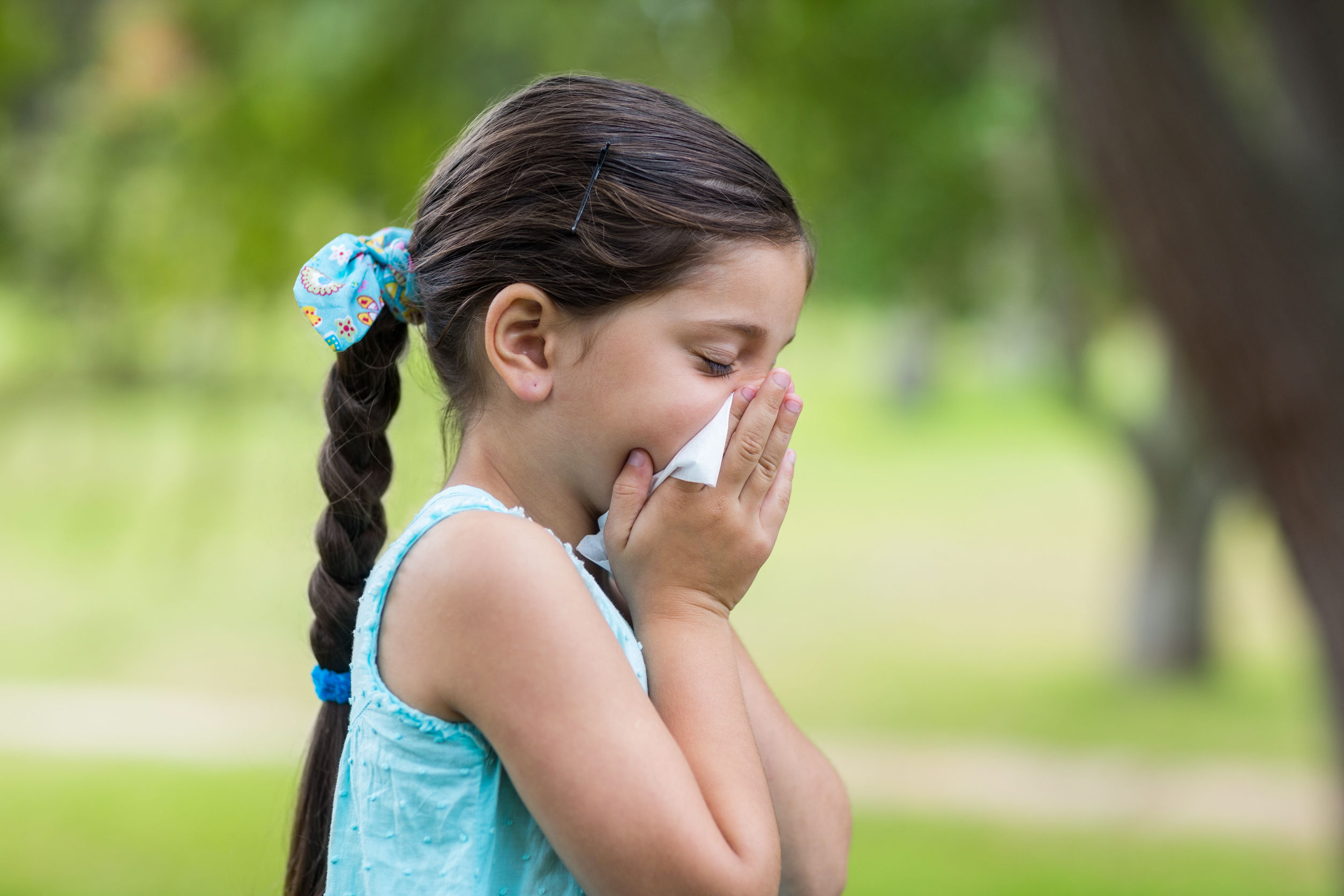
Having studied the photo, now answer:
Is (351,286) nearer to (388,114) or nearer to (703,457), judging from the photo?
(703,457)

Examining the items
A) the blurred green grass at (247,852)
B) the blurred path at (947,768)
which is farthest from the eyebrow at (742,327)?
the blurred path at (947,768)

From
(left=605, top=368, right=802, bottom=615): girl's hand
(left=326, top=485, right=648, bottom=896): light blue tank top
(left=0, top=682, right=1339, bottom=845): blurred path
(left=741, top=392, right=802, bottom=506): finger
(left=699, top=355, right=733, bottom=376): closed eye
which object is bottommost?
(left=326, top=485, right=648, bottom=896): light blue tank top

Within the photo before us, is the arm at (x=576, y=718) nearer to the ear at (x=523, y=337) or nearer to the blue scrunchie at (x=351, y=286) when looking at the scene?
the ear at (x=523, y=337)

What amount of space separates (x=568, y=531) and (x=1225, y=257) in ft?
9.88

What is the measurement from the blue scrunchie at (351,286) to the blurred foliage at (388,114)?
4604 mm

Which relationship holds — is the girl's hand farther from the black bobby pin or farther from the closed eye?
the black bobby pin

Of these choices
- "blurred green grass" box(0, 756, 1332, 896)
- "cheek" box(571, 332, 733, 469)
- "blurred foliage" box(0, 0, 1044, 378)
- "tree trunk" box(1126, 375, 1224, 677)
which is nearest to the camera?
"cheek" box(571, 332, 733, 469)

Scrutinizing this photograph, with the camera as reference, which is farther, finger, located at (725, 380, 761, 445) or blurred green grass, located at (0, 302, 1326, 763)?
blurred green grass, located at (0, 302, 1326, 763)

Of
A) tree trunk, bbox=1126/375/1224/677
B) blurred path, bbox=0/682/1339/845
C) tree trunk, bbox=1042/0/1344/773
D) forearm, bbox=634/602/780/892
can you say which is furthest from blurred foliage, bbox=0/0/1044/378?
tree trunk, bbox=1126/375/1224/677

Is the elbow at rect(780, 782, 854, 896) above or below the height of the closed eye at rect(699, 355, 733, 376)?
below

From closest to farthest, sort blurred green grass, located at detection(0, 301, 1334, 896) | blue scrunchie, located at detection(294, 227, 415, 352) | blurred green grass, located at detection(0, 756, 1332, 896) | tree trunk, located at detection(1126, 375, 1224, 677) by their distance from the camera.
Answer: blue scrunchie, located at detection(294, 227, 415, 352) < blurred green grass, located at detection(0, 756, 1332, 896) < blurred green grass, located at detection(0, 301, 1334, 896) < tree trunk, located at detection(1126, 375, 1224, 677)

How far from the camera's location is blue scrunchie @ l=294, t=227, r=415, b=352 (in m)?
1.65

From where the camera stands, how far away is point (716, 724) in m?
1.40

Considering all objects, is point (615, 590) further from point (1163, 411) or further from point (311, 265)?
point (1163, 411)
